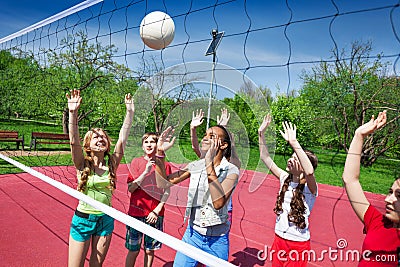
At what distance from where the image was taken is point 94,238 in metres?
2.55

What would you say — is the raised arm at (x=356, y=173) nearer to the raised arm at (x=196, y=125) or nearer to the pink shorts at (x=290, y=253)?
the pink shorts at (x=290, y=253)

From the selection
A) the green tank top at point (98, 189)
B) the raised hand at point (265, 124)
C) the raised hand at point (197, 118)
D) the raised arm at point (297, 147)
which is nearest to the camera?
the raised arm at point (297, 147)

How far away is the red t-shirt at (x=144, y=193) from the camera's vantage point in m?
2.78

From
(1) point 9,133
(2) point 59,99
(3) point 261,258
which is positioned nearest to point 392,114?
(3) point 261,258

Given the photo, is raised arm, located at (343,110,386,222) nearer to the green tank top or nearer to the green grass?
the green grass

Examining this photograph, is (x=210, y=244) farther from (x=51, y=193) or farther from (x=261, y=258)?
(x=51, y=193)

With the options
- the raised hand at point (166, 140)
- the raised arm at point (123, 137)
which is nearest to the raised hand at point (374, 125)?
the raised hand at point (166, 140)

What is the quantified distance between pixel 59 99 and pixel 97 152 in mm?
12399

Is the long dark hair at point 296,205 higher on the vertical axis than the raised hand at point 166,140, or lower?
lower

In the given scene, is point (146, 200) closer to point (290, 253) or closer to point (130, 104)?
point (130, 104)

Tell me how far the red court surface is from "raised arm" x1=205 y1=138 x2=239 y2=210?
372mm

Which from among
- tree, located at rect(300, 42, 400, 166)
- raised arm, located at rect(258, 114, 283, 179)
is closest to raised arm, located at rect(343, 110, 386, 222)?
raised arm, located at rect(258, 114, 283, 179)

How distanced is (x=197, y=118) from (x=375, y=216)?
4.17ft

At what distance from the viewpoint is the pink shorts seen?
220cm
